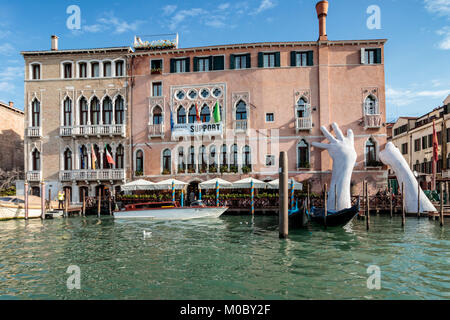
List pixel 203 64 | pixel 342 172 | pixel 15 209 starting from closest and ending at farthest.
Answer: pixel 342 172, pixel 15 209, pixel 203 64

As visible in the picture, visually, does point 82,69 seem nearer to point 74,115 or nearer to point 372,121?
point 74,115

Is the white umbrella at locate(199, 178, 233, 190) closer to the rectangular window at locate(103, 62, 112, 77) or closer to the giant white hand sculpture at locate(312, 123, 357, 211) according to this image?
the giant white hand sculpture at locate(312, 123, 357, 211)

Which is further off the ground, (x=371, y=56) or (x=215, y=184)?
(x=371, y=56)

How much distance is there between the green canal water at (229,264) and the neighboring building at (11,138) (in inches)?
724

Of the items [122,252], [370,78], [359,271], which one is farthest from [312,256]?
[370,78]

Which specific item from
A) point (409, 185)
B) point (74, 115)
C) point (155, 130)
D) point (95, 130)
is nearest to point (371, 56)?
point (409, 185)

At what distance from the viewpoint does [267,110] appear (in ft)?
76.1

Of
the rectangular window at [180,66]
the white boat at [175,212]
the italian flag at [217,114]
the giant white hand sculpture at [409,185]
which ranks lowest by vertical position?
the white boat at [175,212]

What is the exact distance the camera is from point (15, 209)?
2062 cm

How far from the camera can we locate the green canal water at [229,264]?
618 centimetres

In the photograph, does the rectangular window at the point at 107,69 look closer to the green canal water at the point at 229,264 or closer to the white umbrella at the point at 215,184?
the white umbrella at the point at 215,184

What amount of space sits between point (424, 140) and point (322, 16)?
1514 centimetres

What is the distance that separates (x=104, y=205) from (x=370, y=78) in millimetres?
20152

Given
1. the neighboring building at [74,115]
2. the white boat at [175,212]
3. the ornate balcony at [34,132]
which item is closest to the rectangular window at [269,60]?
the neighboring building at [74,115]
